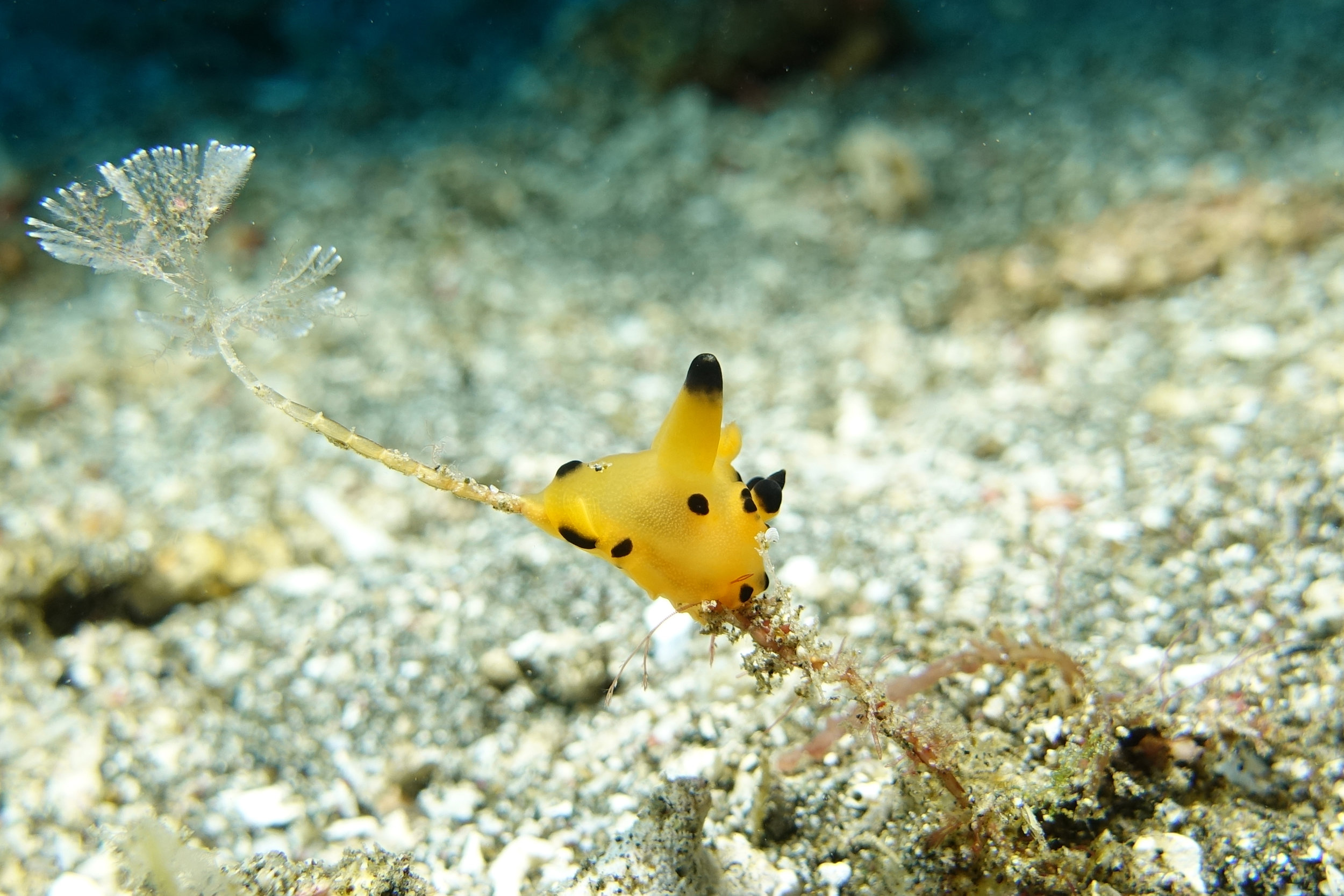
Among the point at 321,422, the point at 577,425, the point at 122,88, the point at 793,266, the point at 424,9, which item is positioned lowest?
the point at 321,422

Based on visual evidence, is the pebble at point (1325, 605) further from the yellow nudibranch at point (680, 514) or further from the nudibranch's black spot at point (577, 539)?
the nudibranch's black spot at point (577, 539)

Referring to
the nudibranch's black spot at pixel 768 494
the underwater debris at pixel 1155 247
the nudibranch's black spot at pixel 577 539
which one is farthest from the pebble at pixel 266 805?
the underwater debris at pixel 1155 247

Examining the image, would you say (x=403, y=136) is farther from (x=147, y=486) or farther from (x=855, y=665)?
(x=855, y=665)

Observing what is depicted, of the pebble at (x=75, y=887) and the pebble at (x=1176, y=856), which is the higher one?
the pebble at (x=75, y=887)

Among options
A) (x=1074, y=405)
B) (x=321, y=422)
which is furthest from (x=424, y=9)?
(x=321, y=422)

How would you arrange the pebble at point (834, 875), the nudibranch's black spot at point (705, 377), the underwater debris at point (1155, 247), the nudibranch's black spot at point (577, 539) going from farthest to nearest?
the underwater debris at point (1155, 247) < the pebble at point (834, 875) < the nudibranch's black spot at point (577, 539) < the nudibranch's black spot at point (705, 377)

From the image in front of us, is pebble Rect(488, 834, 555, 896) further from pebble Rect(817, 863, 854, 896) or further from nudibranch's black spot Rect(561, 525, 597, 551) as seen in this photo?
nudibranch's black spot Rect(561, 525, 597, 551)

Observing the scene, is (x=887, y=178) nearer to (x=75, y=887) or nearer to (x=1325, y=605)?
(x=1325, y=605)

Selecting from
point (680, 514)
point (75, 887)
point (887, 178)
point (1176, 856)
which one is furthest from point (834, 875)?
point (887, 178)

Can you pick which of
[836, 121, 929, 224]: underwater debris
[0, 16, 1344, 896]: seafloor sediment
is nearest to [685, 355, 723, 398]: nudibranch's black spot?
[0, 16, 1344, 896]: seafloor sediment
